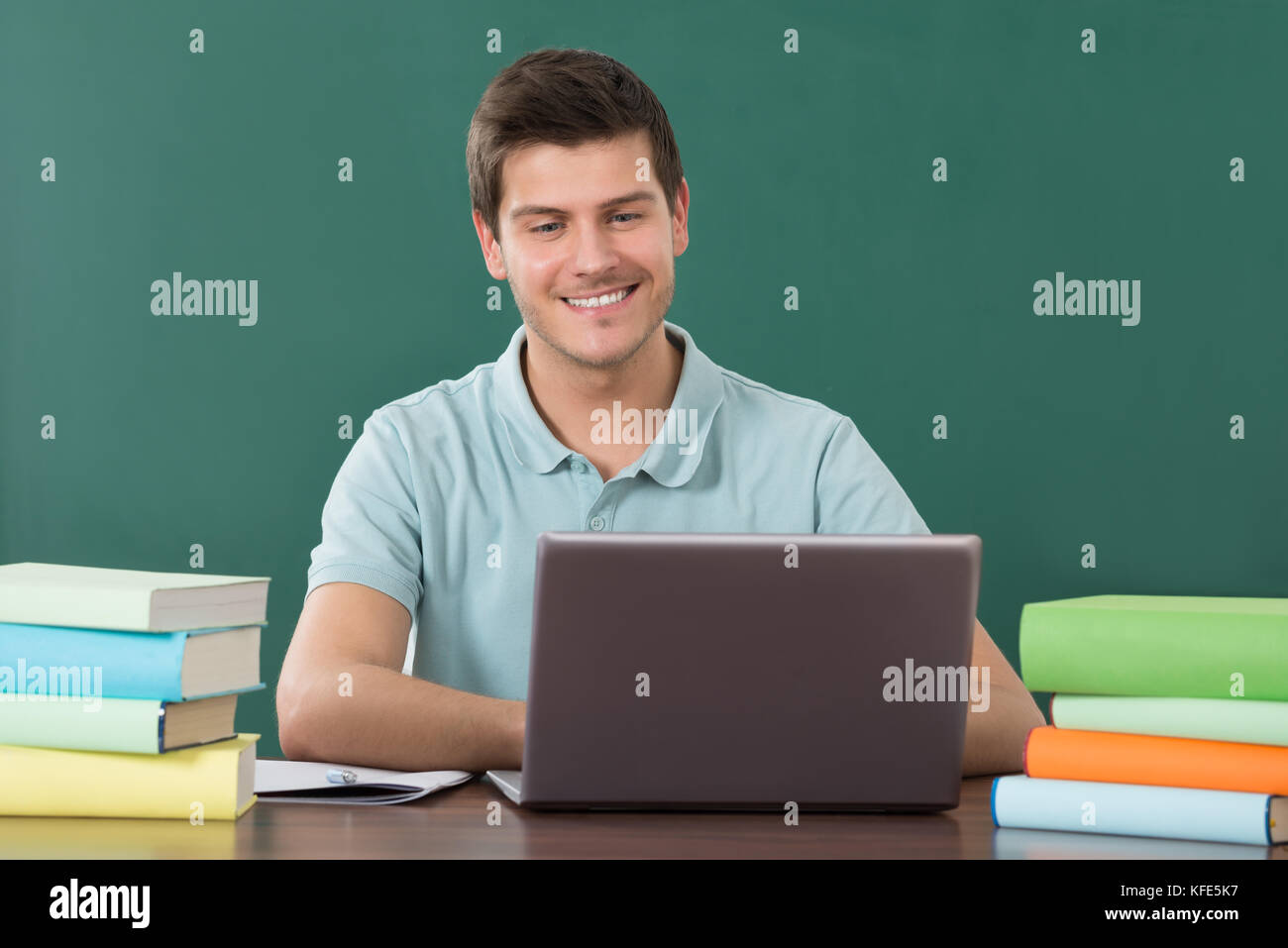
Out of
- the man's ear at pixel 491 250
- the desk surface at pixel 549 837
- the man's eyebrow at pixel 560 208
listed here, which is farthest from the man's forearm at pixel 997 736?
the man's ear at pixel 491 250

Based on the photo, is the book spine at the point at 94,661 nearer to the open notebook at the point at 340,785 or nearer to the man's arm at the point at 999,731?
the open notebook at the point at 340,785

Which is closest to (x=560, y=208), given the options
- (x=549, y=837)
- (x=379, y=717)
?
(x=379, y=717)

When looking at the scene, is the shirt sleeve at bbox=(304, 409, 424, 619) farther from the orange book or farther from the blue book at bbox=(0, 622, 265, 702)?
the orange book

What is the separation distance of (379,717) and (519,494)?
541mm

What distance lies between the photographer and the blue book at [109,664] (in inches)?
36.6

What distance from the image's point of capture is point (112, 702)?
0.95 meters

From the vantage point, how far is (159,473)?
9.11 ft

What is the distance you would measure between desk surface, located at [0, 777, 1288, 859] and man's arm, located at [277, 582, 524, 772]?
16cm

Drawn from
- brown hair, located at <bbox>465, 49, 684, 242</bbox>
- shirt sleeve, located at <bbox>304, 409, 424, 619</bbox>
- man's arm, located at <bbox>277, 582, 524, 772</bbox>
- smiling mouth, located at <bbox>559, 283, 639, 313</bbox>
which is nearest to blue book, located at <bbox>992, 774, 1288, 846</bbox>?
man's arm, located at <bbox>277, 582, 524, 772</bbox>

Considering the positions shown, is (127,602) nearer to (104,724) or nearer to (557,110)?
(104,724)

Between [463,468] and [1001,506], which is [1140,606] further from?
[1001,506]

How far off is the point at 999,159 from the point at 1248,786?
7.02ft

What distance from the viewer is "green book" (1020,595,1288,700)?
34.0 inches
